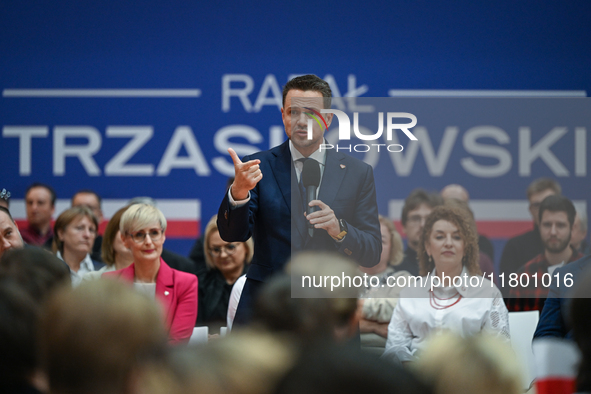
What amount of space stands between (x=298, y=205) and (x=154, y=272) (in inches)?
57.1

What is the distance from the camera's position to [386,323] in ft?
11.2

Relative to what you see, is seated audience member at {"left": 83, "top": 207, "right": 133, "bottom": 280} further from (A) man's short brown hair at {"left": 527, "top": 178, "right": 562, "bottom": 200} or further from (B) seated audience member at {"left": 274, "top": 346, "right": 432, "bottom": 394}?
(B) seated audience member at {"left": 274, "top": 346, "right": 432, "bottom": 394}

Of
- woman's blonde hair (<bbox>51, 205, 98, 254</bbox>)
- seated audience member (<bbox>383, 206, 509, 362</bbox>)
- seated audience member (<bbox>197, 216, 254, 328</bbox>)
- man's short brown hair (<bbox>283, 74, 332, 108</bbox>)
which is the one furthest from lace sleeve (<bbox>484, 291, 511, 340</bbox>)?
woman's blonde hair (<bbox>51, 205, 98, 254</bbox>)

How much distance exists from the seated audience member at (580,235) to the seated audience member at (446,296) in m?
0.35

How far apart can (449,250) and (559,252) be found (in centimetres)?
42

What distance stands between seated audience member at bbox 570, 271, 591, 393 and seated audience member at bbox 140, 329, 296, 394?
1.81 feet

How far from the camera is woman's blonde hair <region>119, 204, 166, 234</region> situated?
11.2 ft

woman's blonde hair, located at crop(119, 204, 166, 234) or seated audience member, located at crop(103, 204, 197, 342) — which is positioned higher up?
woman's blonde hair, located at crop(119, 204, 166, 234)

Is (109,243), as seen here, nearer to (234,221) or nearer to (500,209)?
(234,221)

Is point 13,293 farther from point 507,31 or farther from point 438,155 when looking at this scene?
point 507,31

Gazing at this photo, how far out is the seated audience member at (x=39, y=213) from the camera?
16.9 feet

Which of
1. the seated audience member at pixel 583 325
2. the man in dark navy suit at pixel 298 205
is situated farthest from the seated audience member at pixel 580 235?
the seated audience member at pixel 583 325

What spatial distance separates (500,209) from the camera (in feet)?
7.57

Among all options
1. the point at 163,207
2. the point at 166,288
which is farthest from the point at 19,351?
the point at 163,207
